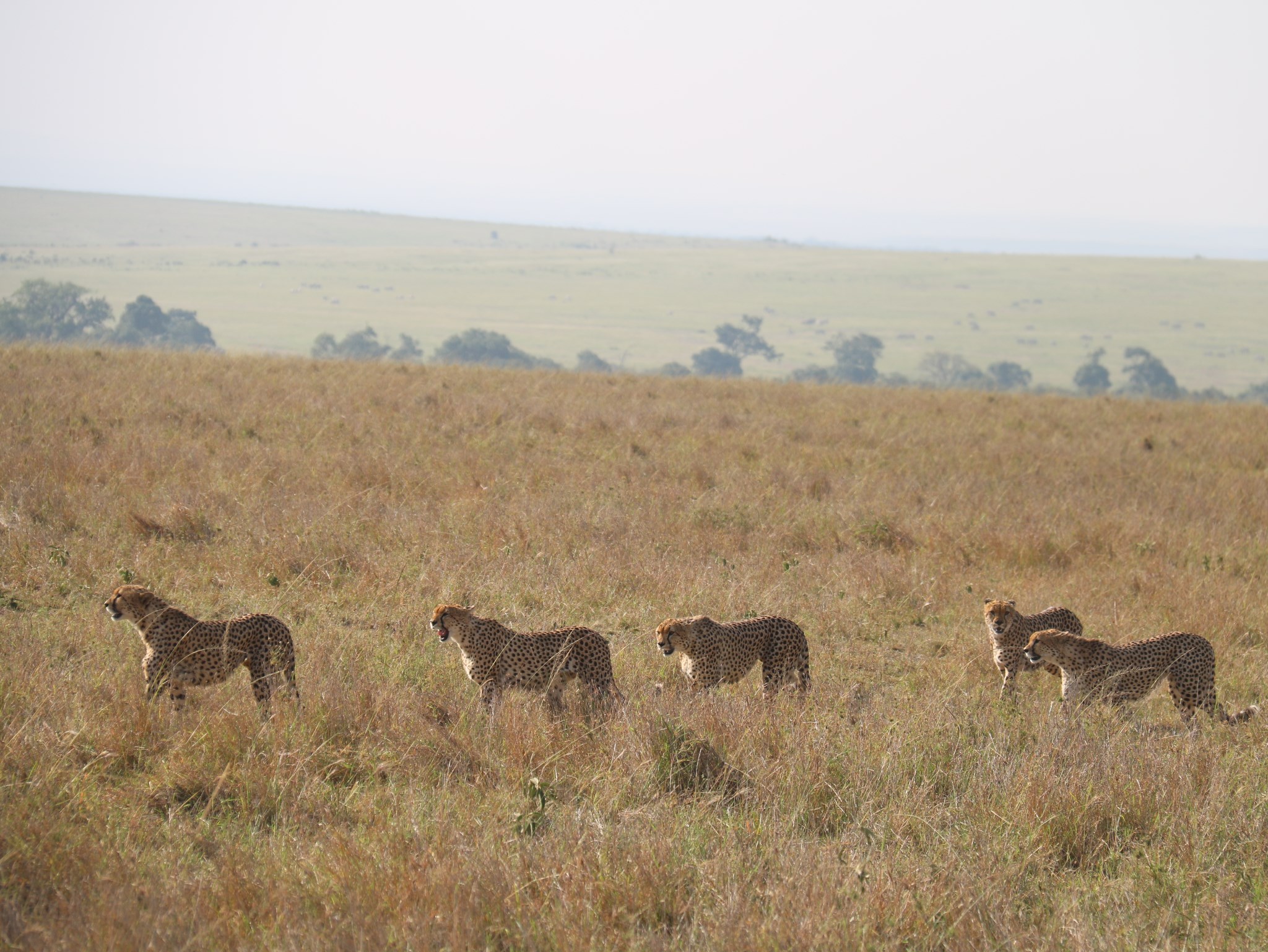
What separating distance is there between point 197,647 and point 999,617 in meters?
4.10

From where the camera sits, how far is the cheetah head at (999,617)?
18.3 feet

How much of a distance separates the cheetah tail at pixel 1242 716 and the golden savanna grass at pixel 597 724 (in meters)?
0.30

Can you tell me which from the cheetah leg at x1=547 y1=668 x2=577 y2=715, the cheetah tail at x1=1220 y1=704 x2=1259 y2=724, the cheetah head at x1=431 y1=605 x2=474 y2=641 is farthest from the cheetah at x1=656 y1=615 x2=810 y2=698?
the cheetah tail at x1=1220 y1=704 x2=1259 y2=724

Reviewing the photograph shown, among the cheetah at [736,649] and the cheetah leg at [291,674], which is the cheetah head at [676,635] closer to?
the cheetah at [736,649]

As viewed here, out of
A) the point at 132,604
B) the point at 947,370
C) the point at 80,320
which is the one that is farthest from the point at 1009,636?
the point at 947,370

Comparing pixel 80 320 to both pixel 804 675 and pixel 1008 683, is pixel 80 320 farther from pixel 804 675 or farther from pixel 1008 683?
pixel 1008 683

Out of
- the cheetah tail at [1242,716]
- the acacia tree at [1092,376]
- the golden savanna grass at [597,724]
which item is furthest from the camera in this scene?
the acacia tree at [1092,376]

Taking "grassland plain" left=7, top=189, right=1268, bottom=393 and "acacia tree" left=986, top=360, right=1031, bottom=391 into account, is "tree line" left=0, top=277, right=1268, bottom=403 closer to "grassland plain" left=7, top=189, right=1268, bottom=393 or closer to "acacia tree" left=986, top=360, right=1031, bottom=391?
"acacia tree" left=986, top=360, right=1031, bottom=391

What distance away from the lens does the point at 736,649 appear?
520 centimetres

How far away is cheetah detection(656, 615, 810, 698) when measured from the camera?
504 centimetres

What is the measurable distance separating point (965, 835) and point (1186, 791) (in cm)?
104

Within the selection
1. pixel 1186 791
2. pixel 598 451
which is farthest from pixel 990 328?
pixel 1186 791

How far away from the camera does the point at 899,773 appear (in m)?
4.07

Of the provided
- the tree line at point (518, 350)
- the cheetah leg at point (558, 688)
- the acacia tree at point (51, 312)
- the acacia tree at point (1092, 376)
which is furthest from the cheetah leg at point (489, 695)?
the acacia tree at point (1092, 376)
